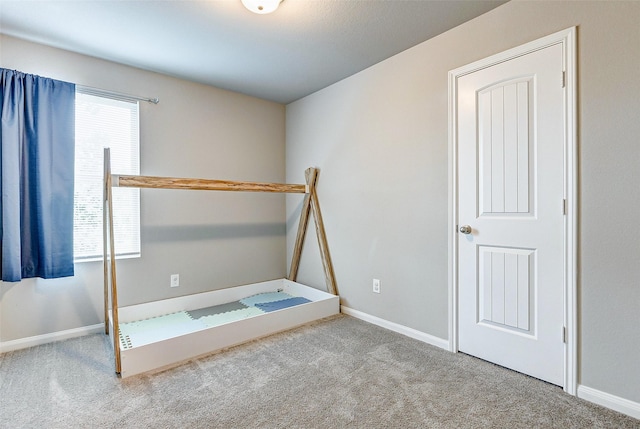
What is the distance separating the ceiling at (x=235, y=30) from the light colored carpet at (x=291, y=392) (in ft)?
7.91

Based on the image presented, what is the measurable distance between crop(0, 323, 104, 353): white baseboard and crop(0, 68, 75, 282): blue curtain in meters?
0.51

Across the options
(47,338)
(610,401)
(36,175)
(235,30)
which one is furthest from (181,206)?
(610,401)

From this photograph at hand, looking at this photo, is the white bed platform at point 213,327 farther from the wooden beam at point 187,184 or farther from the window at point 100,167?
the wooden beam at point 187,184

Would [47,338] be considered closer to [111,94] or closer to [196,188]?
[196,188]

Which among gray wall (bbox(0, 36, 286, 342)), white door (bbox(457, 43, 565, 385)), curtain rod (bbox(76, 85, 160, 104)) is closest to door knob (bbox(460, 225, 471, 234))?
white door (bbox(457, 43, 565, 385))

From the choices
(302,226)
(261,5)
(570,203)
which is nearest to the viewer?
(570,203)

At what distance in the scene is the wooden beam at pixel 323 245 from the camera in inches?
133

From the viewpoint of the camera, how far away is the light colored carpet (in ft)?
5.31

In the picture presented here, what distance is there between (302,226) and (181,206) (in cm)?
133

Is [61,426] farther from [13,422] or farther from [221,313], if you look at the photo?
Answer: [221,313]

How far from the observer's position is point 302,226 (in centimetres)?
373

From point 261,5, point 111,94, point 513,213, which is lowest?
point 513,213

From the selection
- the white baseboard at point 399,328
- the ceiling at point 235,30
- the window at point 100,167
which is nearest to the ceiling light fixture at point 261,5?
the ceiling at point 235,30

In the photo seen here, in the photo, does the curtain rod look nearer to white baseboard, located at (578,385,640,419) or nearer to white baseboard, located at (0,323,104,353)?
white baseboard, located at (0,323,104,353)
